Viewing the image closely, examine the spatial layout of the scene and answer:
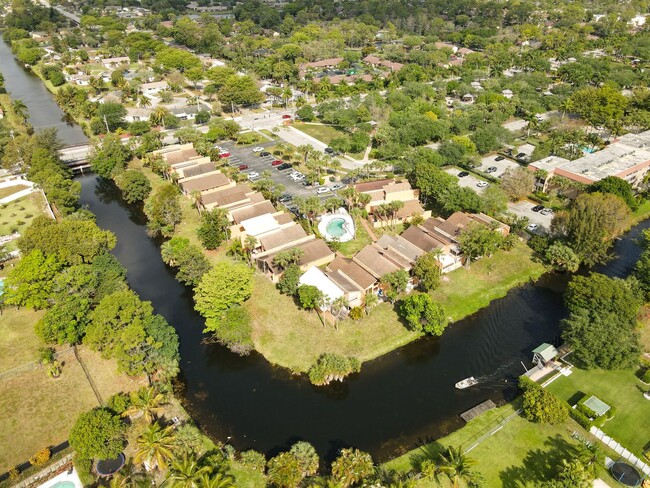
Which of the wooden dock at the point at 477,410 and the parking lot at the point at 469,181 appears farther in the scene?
the parking lot at the point at 469,181

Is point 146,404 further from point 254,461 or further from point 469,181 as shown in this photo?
point 469,181

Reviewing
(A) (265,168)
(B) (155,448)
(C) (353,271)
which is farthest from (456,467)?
(A) (265,168)

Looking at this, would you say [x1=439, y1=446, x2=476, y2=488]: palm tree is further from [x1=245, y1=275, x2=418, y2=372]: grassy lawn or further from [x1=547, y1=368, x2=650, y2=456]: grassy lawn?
[x1=245, y1=275, x2=418, y2=372]: grassy lawn

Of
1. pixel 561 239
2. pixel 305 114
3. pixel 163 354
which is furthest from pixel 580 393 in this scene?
pixel 305 114

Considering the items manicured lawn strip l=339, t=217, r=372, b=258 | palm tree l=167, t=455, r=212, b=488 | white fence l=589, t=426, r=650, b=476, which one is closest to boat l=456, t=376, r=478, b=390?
white fence l=589, t=426, r=650, b=476

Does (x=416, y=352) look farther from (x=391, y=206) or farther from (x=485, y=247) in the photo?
(x=391, y=206)

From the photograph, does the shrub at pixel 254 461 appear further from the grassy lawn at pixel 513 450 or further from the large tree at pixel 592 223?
the large tree at pixel 592 223

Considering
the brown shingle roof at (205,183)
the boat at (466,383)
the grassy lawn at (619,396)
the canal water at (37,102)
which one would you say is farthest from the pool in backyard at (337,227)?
the canal water at (37,102)
